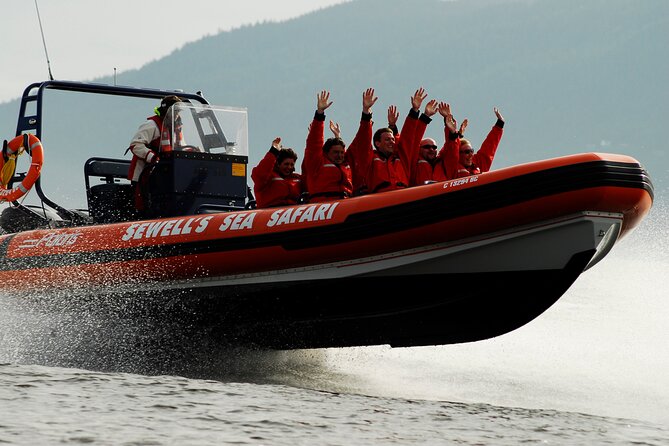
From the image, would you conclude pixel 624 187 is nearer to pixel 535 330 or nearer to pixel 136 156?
pixel 136 156

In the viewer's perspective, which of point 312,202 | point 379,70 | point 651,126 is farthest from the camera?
point 379,70

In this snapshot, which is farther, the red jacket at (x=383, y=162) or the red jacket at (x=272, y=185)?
the red jacket at (x=272, y=185)

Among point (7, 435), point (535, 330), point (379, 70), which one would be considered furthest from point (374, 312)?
point (379, 70)

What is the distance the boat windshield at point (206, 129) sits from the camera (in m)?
5.57

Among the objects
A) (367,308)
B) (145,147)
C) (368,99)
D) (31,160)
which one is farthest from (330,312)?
(31,160)

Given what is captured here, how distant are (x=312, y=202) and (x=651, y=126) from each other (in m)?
146

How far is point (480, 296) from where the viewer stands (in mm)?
4406

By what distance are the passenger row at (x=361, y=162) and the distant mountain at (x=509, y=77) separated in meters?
133

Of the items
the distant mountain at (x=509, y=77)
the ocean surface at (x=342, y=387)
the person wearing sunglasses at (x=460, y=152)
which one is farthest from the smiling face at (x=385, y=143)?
the distant mountain at (x=509, y=77)

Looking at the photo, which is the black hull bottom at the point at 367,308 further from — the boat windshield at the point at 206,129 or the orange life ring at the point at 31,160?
the orange life ring at the point at 31,160

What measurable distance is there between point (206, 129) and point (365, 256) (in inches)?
73.1

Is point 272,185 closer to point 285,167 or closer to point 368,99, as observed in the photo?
point 285,167

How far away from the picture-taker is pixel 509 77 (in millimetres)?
160750

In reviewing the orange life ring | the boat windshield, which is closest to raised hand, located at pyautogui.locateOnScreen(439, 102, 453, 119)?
the boat windshield
